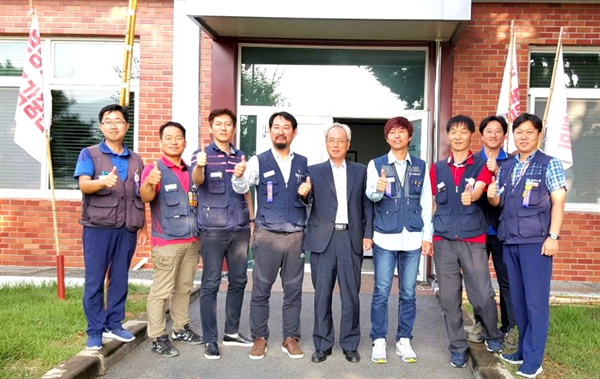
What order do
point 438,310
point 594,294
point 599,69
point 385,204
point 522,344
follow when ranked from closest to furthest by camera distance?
point 522,344, point 385,204, point 438,310, point 594,294, point 599,69

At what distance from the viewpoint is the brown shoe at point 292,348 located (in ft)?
14.0

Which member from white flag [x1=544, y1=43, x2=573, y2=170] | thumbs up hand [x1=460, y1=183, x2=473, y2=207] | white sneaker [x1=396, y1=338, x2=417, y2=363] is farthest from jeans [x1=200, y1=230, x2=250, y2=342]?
white flag [x1=544, y1=43, x2=573, y2=170]

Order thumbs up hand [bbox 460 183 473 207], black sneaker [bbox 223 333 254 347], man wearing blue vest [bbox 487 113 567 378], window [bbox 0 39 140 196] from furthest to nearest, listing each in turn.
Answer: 1. window [bbox 0 39 140 196]
2. black sneaker [bbox 223 333 254 347]
3. thumbs up hand [bbox 460 183 473 207]
4. man wearing blue vest [bbox 487 113 567 378]

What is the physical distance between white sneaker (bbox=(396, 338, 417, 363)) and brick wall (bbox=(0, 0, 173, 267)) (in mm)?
4401

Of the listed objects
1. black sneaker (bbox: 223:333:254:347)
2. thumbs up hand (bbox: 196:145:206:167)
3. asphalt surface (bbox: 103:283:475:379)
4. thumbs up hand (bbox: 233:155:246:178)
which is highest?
thumbs up hand (bbox: 196:145:206:167)

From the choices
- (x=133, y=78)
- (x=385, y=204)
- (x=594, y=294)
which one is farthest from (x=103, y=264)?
(x=594, y=294)

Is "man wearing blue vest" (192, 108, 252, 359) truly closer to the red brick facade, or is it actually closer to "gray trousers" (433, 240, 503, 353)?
"gray trousers" (433, 240, 503, 353)

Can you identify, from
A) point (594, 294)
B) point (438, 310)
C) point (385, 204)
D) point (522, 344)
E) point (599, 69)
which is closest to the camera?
point (522, 344)

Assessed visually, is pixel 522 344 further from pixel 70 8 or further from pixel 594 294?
pixel 70 8

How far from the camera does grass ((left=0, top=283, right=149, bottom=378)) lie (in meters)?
3.73

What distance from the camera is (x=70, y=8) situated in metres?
7.29

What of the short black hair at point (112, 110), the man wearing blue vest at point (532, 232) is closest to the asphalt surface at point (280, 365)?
the man wearing blue vest at point (532, 232)

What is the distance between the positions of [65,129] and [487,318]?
6.43m

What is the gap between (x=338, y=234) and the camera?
415 cm
